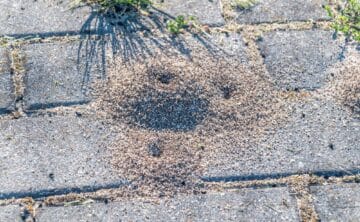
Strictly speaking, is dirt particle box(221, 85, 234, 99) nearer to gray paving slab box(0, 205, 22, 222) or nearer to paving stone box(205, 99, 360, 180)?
paving stone box(205, 99, 360, 180)

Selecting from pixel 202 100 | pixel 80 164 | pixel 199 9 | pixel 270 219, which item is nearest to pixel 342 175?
pixel 270 219

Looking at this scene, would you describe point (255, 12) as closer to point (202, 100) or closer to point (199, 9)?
point (199, 9)

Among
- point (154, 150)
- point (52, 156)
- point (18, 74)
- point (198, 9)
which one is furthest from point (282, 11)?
point (52, 156)

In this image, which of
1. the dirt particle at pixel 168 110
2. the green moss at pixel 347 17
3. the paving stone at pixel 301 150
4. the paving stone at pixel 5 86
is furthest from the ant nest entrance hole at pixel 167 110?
the green moss at pixel 347 17

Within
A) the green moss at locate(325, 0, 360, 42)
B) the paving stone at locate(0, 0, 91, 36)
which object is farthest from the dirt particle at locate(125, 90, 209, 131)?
the green moss at locate(325, 0, 360, 42)

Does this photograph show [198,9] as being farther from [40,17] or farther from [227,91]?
[40,17]

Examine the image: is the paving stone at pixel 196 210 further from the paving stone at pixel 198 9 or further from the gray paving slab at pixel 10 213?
the paving stone at pixel 198 9
